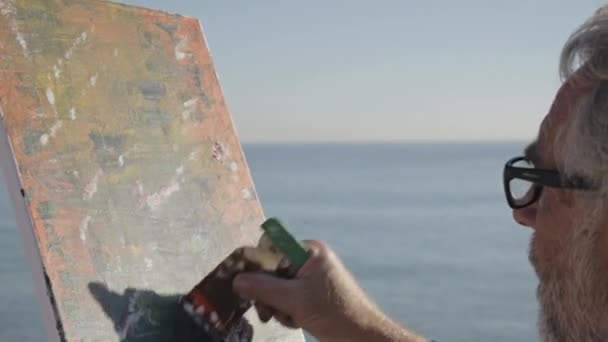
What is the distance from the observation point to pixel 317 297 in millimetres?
1337

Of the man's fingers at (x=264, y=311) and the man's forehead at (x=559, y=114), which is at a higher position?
the man's forehead at (x=559, y=114)

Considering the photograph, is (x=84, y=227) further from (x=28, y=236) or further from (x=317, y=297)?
(x=317, y=297)

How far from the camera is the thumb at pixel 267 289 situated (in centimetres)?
133

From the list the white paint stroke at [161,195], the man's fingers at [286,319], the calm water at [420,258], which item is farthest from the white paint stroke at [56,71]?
the calm water at [420,258]

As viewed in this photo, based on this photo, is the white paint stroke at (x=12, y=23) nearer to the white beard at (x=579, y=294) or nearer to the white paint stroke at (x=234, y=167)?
the white paint stroke at (x=234, y=167)

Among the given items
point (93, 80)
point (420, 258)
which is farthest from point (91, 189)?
point (420, 258)

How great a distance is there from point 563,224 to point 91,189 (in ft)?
2.30

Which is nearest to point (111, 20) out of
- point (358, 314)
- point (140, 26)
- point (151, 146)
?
point (140, 26)

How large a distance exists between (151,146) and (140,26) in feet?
0.74

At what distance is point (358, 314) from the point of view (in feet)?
4.58

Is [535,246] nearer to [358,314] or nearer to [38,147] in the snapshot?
[358,314]

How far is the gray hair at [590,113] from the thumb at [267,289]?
0.44 metres

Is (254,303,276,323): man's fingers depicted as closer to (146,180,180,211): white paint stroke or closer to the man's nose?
(146,180,180,211): white paint stroke

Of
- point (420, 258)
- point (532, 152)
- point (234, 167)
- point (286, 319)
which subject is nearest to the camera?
point (532, 152)
